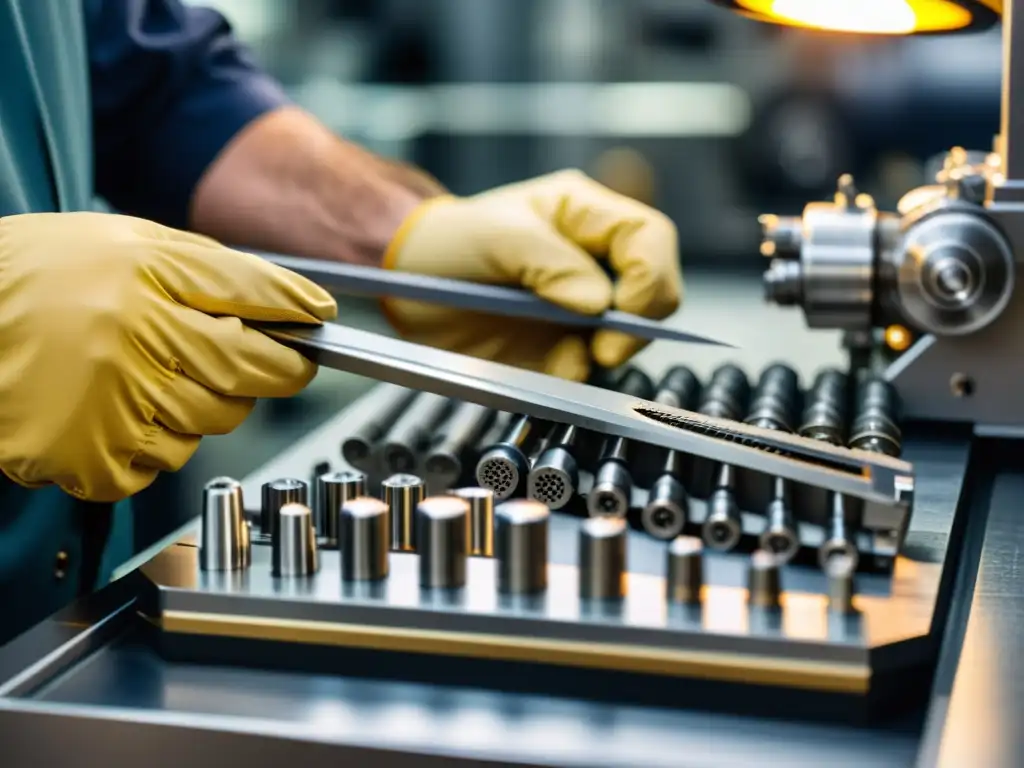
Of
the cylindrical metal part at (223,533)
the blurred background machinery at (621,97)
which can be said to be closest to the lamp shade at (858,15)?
the cylindrical metal part at (223,533)

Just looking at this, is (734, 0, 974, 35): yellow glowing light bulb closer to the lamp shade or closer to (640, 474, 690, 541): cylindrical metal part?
the lamp shade

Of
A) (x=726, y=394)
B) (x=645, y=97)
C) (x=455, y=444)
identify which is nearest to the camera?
(x=455, y=444)

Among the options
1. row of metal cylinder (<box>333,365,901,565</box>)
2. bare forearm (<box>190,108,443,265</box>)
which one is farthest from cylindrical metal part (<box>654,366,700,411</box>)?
bare forearm (<box>190,108,443,265</box>)

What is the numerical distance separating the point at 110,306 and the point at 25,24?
1.52 feet

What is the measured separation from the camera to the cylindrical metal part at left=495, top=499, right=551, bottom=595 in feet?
2.28

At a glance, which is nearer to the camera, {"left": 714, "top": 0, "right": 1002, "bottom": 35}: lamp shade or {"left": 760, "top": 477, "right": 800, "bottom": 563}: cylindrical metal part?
{"left": 760, "top": 477, "right": 800, "bottom": 563}: cylindrical metal part

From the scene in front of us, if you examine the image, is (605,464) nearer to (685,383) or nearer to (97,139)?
(685,383)

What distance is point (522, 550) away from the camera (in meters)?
0.69

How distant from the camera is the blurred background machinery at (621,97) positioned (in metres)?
3.83

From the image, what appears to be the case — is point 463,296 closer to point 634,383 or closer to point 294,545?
point 634,383

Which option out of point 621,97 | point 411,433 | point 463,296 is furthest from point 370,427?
point 621,97

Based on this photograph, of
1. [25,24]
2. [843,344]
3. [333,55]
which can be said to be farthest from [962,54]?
[25,24]

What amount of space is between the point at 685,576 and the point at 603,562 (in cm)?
4

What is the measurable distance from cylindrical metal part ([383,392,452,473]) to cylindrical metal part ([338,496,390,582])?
0.22 meters
